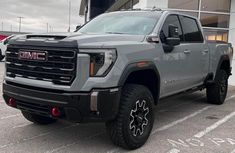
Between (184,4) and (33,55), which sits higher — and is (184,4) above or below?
above

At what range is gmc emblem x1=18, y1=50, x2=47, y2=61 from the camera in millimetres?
4488

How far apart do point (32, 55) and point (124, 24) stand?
1.86 meters

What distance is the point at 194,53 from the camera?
22.0 ft

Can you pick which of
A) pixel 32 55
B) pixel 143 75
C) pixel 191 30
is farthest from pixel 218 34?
pixel 32 55

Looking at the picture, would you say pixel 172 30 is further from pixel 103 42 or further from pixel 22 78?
pixel 22 78

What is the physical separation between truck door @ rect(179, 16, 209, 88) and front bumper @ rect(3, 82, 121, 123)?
2380mm

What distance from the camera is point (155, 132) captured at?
578 cm

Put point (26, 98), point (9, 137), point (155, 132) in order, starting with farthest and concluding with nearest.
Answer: point (155, 132) < point (9, 137) < point (26, 98)

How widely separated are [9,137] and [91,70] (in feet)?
6.09

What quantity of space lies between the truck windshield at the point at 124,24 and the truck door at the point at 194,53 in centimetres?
93

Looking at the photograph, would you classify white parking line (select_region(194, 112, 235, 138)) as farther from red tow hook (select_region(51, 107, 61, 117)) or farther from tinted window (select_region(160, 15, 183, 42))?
red tow hook (select_region(51, 107, 61, 117))

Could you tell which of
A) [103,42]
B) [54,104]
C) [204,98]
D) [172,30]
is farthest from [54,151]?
[204,98]

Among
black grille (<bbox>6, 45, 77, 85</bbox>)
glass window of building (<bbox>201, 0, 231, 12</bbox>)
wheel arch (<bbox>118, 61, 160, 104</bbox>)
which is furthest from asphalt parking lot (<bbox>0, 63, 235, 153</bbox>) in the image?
glass window of building (<bbox>201, 0, 231, 12</bbox>)

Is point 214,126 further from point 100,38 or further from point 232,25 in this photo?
point 232,25
